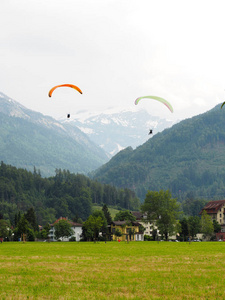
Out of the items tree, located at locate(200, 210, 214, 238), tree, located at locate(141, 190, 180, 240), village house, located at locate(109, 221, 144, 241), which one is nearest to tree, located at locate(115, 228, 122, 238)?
village house, located at locate(109, 221, 144, 241)

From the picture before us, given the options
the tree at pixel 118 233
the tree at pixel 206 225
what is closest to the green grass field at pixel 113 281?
the tree at pixel 206 225

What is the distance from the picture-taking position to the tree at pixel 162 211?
132125 millimetres

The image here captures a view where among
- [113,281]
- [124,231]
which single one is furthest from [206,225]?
[113,281]

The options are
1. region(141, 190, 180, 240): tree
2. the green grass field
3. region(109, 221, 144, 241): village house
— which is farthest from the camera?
region(109, 221, 144, 241): village house

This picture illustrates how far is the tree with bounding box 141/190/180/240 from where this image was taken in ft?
433

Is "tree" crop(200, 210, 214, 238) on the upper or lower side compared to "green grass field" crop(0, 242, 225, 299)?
upper

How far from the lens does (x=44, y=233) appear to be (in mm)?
171375

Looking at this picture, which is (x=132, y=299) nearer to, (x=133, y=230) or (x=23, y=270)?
(x=23, y=270)

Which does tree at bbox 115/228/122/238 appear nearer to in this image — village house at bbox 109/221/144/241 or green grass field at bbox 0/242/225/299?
village house at bbox 109/221/144/241

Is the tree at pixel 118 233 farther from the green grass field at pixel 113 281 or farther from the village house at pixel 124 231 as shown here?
the green grass field at pixel 113 281

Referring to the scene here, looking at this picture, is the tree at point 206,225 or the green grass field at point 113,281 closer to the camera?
the green grass field at point 113,281

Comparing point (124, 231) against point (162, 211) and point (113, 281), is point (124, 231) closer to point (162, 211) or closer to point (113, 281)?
point (162, 211)

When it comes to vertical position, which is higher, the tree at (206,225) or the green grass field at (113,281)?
the tree at (206,225)

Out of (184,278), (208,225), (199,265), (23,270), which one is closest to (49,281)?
(23,270)
